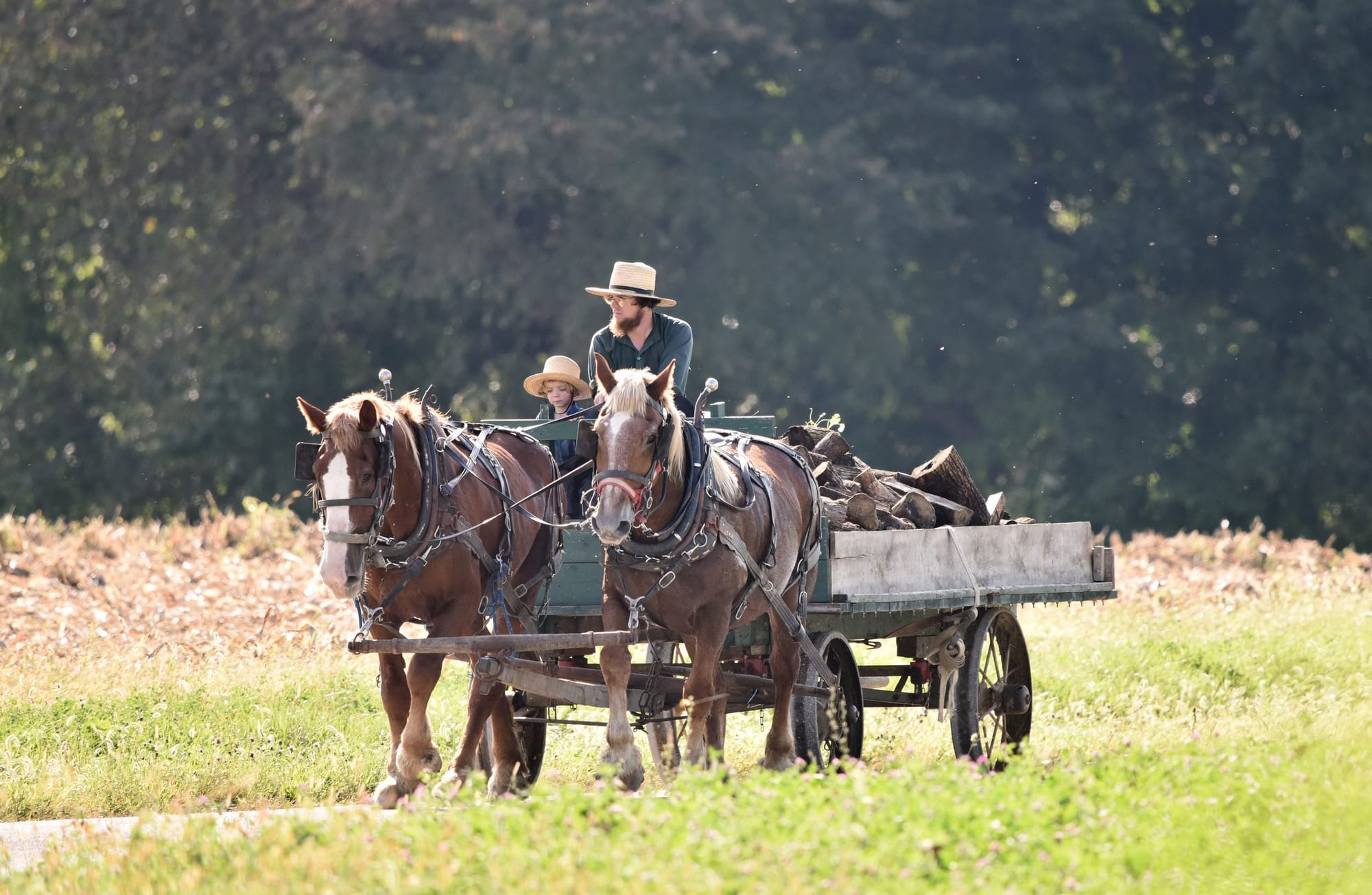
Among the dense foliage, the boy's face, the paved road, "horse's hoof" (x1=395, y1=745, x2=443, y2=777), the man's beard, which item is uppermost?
the dense foliage

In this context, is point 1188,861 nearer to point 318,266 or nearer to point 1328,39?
point 318,266

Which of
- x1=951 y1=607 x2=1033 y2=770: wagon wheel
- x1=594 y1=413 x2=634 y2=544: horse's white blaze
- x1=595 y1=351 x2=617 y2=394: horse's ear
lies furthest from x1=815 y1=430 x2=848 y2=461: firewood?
x1=594 y1=413 x2=634 y2=544: horse's white blaze

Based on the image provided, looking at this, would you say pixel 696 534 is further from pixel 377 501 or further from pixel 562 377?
pixel 562 377

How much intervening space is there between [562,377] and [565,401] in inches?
8.8

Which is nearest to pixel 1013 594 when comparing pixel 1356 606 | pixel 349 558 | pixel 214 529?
pixel 349 558

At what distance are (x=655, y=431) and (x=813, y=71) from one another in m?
23.8

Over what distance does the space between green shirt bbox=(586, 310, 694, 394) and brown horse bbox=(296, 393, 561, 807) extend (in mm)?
826

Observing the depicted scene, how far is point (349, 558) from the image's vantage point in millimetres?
7492

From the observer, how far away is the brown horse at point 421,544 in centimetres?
761

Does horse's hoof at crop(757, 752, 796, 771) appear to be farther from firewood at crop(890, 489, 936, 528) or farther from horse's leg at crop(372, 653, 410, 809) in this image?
firewood at crop(890, 489, 936, 528)

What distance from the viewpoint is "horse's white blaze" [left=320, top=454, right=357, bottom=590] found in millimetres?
7426

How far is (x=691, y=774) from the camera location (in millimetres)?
6566

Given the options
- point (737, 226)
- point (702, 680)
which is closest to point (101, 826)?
point (702, 680)

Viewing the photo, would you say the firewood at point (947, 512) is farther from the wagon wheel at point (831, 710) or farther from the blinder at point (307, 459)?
the blinder at point (307, 459)
